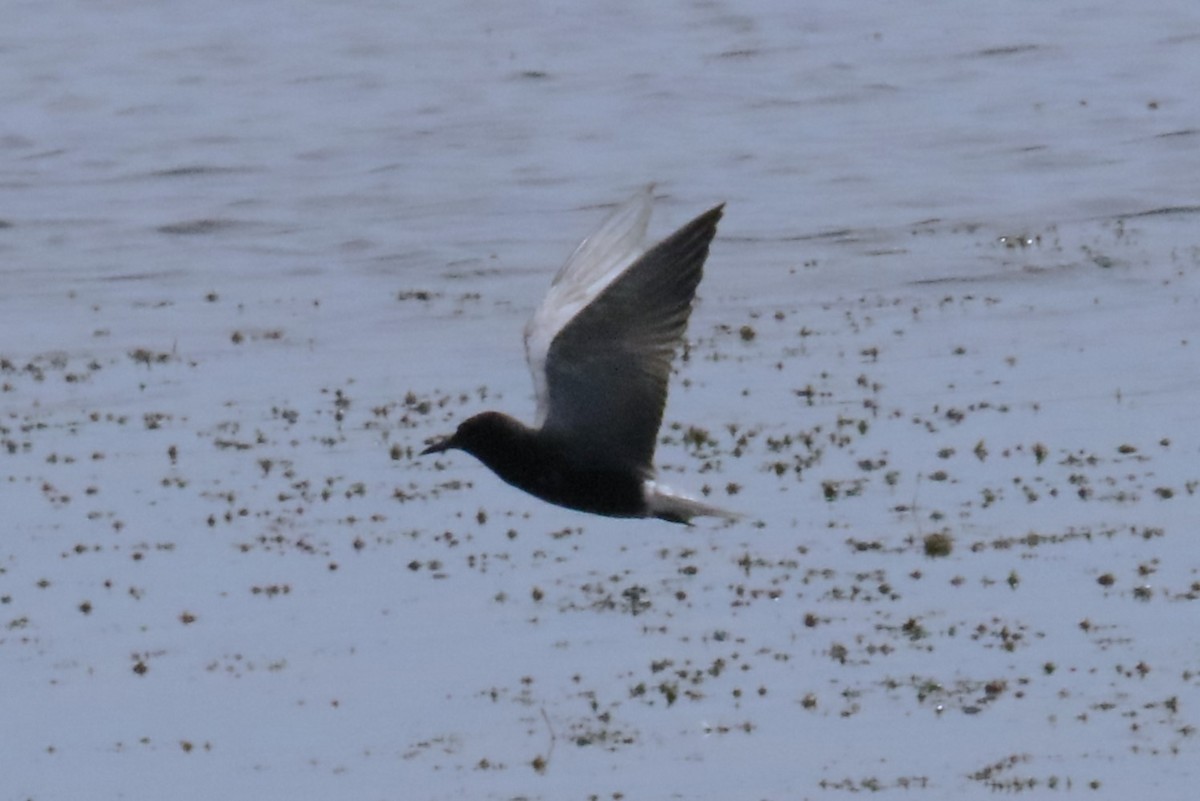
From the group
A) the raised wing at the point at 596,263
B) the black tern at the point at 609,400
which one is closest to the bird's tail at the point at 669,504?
the black tern at the point at 609,400

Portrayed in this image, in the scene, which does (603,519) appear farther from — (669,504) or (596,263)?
(669,504)

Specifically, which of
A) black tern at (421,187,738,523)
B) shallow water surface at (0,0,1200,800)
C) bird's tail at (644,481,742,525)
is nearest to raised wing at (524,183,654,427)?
black tern at (421,187,738,523)

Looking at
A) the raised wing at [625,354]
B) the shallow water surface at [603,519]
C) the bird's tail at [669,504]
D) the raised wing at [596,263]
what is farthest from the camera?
the shallow water surface at [603,519]

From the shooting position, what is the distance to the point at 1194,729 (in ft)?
29.4

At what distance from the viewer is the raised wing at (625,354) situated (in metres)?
7.41

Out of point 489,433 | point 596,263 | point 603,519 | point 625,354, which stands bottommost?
point 603,519

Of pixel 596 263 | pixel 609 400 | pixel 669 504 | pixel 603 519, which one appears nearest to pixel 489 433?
pixel 609 400

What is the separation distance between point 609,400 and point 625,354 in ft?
0.46

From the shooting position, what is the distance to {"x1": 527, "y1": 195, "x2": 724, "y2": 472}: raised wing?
7410 mm

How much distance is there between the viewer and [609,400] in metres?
7.60

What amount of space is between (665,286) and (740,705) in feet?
7.54

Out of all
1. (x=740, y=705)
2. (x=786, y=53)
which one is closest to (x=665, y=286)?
(x=740, y=705)

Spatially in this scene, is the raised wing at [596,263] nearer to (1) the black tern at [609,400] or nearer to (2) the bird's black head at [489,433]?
(1) the black tern at [609,400]

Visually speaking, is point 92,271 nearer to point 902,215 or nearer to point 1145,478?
point 902,215
